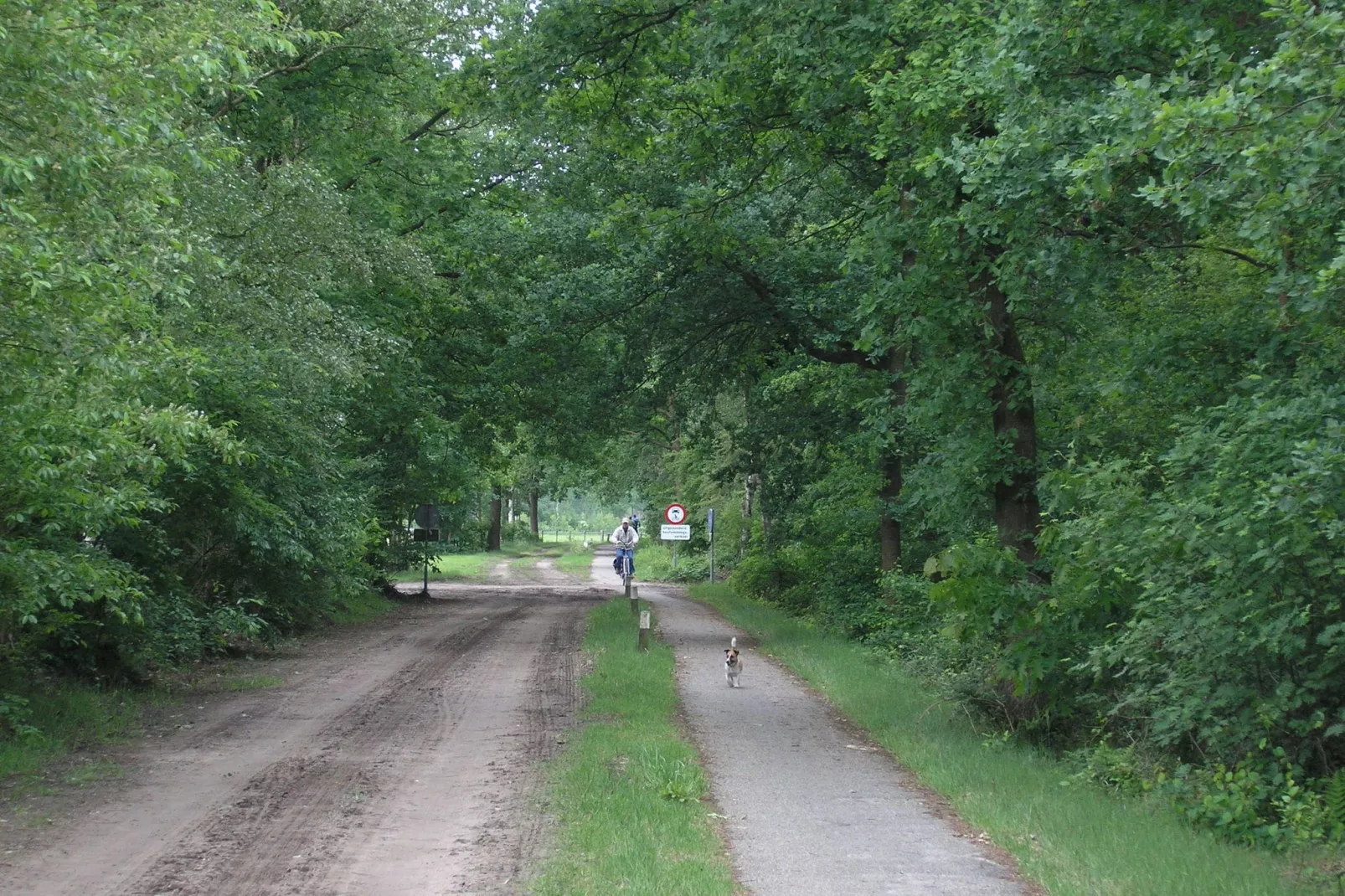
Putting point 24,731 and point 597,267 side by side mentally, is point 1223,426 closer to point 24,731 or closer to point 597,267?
point 24,731

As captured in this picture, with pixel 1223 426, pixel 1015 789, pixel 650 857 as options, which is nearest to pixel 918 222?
pixel 1223 426

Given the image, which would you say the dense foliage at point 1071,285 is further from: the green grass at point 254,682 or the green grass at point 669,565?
the green grass at point 669,565

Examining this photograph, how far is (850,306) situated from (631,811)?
12148 mm

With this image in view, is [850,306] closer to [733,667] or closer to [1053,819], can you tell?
[733,667]

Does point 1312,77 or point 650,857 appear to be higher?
point 1312,77

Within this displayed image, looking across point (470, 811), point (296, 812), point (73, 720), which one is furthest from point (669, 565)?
point (296, 812)

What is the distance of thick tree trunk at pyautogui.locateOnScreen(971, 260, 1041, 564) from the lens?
1230 cm

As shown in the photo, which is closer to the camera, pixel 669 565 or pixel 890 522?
pixel 890 522

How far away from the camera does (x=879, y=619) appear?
21.2 metres

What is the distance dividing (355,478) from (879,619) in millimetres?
11344

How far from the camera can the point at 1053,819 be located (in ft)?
27.3

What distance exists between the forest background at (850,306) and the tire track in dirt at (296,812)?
244 cm

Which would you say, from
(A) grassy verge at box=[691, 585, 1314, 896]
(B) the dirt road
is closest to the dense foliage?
(A) grassy verge at box=[691, 585, 1314, 896]

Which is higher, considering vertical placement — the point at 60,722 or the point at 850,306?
the point at 850,306
